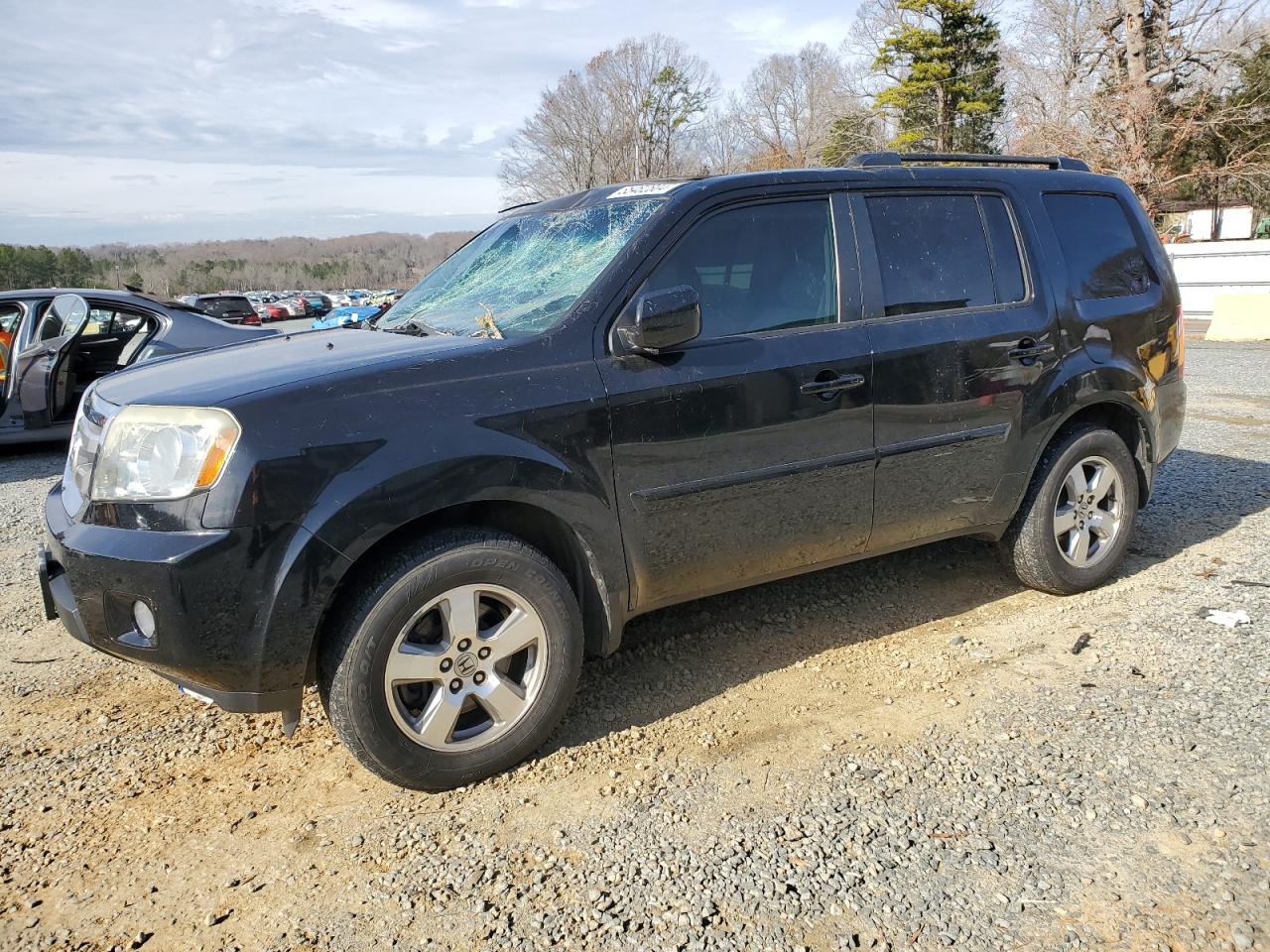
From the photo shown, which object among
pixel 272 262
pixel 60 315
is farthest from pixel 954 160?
pixel 272 262

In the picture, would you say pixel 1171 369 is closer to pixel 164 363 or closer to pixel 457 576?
pixel 457 576

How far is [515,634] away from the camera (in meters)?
2.96

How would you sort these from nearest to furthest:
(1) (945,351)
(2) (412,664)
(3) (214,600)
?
(3) (214,600), (2) (412,664), (1) (945,351)

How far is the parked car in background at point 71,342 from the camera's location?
8234 millimetres

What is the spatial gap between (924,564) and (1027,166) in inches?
82.4

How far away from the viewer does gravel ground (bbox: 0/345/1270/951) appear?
2.36 m

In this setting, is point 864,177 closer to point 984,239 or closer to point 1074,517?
point 984,239

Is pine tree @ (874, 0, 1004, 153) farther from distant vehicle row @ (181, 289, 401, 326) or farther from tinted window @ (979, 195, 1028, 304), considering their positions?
tinted window @ (979, 195, 1028, 304)

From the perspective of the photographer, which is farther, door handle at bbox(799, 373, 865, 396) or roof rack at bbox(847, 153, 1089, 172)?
roof rack at bbox(847, 153, 1089, 172)

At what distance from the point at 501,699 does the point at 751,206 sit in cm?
205

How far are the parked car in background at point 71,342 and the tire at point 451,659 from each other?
6.45 m

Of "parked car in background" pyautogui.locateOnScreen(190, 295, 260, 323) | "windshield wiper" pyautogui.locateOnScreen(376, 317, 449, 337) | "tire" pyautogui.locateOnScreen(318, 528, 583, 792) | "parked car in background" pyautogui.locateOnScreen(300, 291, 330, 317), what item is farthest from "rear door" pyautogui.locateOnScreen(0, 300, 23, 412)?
"parked car in background" pyautogui.locateOnScreen(300, 291, 330, 317)

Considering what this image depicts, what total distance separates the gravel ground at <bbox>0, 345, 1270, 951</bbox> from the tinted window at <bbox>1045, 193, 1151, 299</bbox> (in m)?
1.53

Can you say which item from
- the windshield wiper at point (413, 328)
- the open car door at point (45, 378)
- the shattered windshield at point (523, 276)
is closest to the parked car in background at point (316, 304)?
the open car door at point (45, 378)
